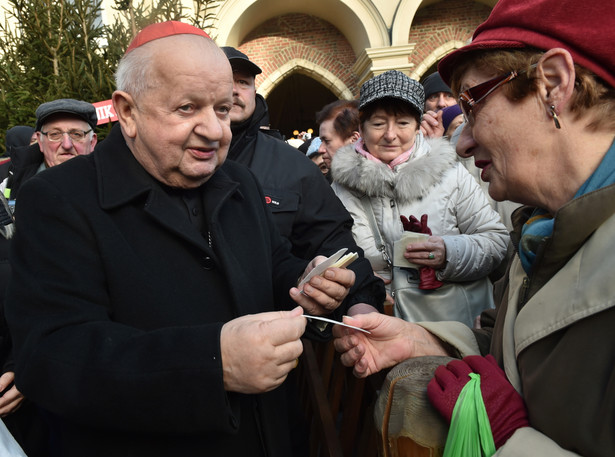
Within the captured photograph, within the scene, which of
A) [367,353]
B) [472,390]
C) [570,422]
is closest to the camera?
[570,422]

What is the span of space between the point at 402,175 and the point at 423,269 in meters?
0.59

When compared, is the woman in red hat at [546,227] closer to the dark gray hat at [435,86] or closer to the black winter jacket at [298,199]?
the black winter jacket at [298,199]

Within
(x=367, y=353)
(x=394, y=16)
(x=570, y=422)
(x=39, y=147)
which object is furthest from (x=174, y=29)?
(x=394, y=16)

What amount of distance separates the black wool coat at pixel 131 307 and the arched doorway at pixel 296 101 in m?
15.9

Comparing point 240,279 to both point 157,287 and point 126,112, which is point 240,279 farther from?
point 126,112

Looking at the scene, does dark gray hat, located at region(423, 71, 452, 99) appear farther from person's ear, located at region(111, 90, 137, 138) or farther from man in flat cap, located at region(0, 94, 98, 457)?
person's ear, located at region(111, 90, 137, 138)

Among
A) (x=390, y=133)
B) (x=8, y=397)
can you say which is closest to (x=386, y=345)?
(x=8, y=397)

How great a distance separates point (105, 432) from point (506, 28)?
166 cm

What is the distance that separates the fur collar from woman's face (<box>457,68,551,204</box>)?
124cm

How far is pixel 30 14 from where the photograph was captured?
4738 millimetres

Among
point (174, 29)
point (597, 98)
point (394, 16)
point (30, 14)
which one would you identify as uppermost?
point (394, 16)

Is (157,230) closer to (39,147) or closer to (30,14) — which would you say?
(39,147)

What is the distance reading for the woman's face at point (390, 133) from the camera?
291cm

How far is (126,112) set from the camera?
147 cm
